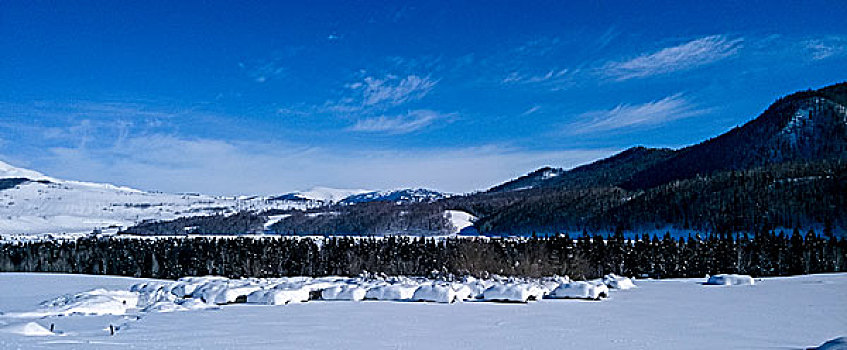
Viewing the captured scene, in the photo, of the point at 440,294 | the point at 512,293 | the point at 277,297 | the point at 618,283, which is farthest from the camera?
the point at 618,283

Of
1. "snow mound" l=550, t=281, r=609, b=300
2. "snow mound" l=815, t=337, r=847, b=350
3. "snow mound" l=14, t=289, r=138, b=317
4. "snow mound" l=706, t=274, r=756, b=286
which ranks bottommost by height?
"snow mound" l=706, t=274, r=756, b=286

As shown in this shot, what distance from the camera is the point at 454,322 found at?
2836cm

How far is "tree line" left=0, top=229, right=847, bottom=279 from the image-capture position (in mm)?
84250

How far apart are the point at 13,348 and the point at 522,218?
6391 inches

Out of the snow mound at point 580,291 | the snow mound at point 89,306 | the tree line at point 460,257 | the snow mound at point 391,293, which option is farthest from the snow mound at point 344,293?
the tree line at point 460,257

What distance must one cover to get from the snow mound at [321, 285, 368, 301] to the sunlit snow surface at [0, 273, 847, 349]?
1.46 meters

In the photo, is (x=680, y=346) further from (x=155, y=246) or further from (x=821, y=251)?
(x=155, y=246)

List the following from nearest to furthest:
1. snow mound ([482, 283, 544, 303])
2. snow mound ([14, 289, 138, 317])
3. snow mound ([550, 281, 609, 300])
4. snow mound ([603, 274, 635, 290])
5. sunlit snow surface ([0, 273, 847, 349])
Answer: sunlit snow surface ([0, 273, 847, 349]), snow mound ([14, 289, 138, 317]), snow mound ([482, 283, 544, 303]), snow mound ([550, 281, 609, 300]), snow mound ([603, 274, 635, 290])

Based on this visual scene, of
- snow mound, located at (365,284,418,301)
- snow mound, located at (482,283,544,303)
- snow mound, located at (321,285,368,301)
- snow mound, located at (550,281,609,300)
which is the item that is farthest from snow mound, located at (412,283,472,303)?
snow mound, located at (550,281,609,300)

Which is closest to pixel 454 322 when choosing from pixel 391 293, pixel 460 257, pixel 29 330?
pixel 391 293

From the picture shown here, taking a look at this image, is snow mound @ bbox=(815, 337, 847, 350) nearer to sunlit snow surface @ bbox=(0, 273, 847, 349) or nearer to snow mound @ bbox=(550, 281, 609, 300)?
sunlit snow surface @ bbox=(0, 273, 847, 349)

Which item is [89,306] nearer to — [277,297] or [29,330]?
[277,297]

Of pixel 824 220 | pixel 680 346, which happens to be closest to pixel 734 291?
pixel 680 346

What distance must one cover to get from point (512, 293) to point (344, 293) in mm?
10378
